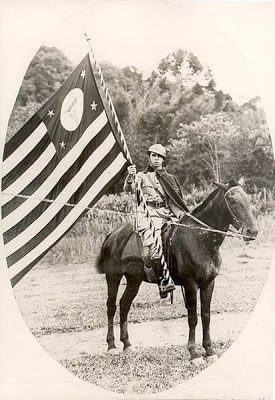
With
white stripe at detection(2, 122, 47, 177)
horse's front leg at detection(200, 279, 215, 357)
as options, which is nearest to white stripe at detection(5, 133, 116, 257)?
white stripe at detection(2, 122, 47, 177)

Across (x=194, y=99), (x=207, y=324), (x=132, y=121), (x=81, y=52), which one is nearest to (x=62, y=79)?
(x=81, y=52)

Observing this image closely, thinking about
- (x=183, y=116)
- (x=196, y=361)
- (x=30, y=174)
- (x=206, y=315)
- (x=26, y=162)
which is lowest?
(x=196, y=361)

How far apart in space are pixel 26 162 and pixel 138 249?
1221mm

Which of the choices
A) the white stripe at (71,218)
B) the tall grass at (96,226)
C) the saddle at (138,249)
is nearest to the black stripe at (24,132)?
the white stripe at (71,218)

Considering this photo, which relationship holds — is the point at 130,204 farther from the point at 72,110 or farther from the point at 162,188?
the point at 72,110

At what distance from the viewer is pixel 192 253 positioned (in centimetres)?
628

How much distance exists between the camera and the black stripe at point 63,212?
20.5ft

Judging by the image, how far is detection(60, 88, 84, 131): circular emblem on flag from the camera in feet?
20.6

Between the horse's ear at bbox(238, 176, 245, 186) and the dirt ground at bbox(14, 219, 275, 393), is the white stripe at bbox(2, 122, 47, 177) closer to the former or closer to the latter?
the dirt ground at bbox(14, 219, 275, 393)

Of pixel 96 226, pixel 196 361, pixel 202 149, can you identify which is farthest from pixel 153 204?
pixel 196 361

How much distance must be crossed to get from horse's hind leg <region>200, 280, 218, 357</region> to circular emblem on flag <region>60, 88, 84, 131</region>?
1.82 m

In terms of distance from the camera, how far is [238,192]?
633 centimetres

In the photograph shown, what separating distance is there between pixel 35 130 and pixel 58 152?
0.27m

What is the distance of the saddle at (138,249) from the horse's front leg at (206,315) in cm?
45
